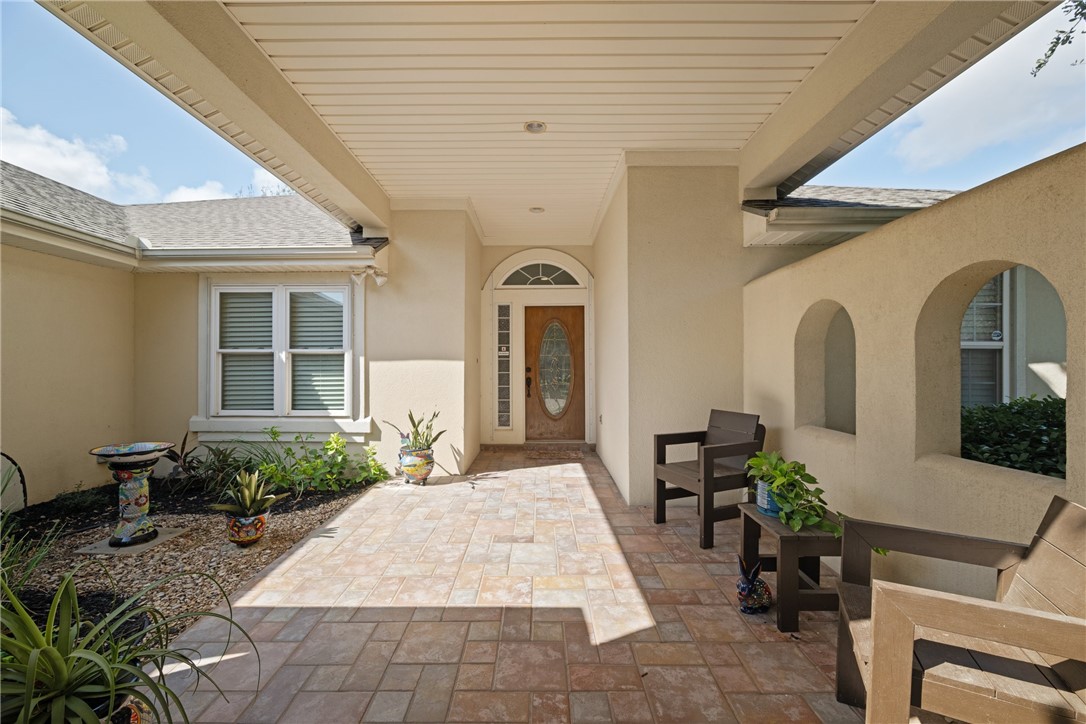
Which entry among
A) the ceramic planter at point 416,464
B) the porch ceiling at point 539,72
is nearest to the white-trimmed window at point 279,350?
the ceramic planter at point 416,464

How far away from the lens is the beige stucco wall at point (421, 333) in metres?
4.89

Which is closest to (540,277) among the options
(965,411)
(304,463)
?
(304,463)

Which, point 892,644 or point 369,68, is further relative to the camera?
point 369,68

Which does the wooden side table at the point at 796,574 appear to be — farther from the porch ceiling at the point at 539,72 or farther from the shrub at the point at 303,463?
the shrub at the point at 303,463

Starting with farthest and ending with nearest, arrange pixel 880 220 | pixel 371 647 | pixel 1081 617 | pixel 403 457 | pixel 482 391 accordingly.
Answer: pixel 482 391
pixel 403 457
pixel 880 220
pixel 371 647
pixel 1081 617

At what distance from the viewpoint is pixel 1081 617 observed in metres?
1.15

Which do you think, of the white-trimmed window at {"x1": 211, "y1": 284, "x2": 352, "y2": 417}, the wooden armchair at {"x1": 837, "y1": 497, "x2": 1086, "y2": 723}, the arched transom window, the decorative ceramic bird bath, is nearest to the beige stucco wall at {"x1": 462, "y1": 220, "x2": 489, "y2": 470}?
the arched transom window

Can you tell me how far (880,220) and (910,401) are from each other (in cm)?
217

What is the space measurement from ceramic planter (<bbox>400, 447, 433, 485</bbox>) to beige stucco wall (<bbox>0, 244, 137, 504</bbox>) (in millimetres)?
3227

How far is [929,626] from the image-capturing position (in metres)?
1.14

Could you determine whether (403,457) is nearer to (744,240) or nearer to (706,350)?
(706,350)

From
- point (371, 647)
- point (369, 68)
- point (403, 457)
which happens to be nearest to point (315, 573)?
point (371, 647)

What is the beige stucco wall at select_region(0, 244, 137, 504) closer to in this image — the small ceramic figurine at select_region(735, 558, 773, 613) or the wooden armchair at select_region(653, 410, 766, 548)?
the wooden armchair at select_region(653, 410, 766, 548)

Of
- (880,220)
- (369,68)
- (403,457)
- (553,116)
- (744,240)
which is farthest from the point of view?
(403,457)
